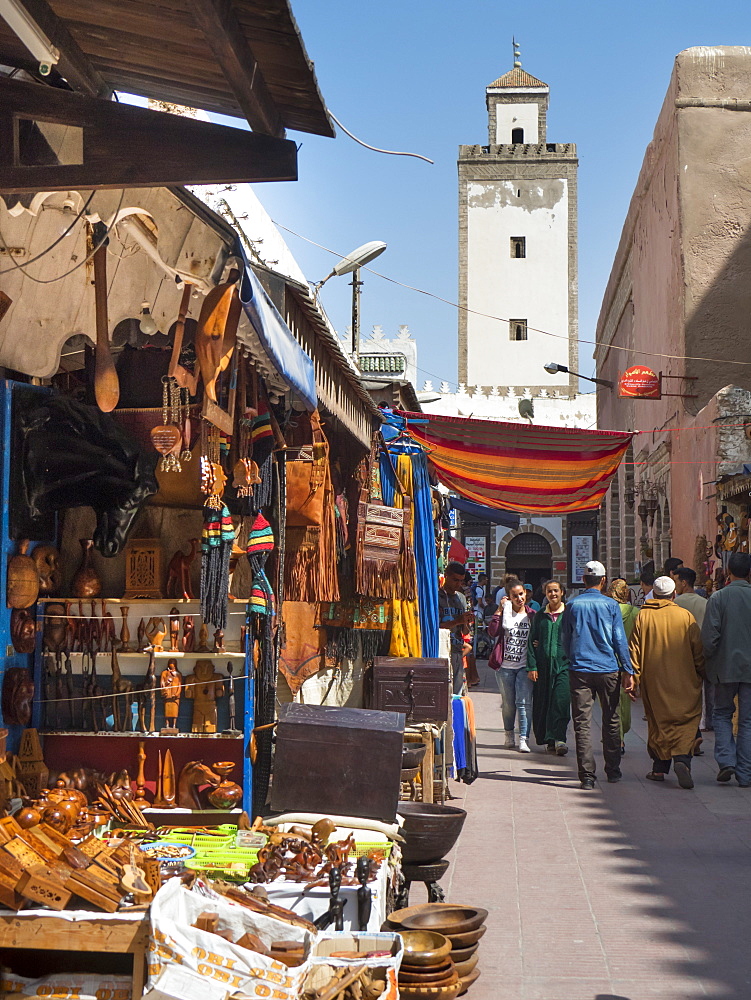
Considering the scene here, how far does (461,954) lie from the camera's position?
12.9 feet

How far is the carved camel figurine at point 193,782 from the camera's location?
447cm

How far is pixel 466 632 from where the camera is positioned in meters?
9.52

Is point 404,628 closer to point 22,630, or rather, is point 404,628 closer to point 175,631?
point 175,631

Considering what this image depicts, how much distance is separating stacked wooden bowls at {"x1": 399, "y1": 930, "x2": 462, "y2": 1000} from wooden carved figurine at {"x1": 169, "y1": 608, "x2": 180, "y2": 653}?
5.41 ft

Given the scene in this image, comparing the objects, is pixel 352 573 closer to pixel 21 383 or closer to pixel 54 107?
A: pixel 21 383

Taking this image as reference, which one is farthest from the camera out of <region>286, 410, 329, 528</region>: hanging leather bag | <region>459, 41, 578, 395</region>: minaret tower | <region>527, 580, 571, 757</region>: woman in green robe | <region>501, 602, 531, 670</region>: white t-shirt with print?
<region>459, 41, 578, 395</region>: minaret tower

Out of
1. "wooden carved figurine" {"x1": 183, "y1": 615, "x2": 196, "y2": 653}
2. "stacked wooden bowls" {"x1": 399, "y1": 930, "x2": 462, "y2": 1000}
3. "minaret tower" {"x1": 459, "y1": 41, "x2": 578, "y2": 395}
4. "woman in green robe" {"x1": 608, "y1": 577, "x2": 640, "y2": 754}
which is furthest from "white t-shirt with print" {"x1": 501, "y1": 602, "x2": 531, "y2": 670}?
"minaret tower" {"x1": 459, "y1": 41, "x2": 578, "y2": 395}

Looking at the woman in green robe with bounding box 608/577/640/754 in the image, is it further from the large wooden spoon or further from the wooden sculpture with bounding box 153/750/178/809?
the large wooden spoon

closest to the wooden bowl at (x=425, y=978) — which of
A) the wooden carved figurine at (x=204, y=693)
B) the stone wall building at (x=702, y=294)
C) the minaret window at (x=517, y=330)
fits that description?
the wooden carved figurine at (x=204, y=693)

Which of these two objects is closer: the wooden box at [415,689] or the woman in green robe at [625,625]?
the wooden box at [415,689]

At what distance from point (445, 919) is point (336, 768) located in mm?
760

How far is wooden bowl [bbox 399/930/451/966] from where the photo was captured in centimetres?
361

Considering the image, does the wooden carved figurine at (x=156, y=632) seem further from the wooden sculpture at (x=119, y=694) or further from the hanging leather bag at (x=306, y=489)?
the hanging leather bag at (x=306, y=489)

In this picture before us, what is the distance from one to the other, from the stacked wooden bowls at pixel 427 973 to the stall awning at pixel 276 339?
6.41 feet
